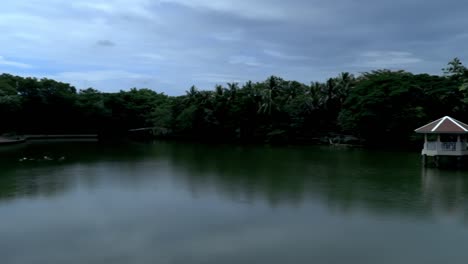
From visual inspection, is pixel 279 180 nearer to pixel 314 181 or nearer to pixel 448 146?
pixel 314 181

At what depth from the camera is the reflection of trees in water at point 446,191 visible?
28.6 feet

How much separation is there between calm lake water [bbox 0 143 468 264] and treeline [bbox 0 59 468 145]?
1235 centimetres

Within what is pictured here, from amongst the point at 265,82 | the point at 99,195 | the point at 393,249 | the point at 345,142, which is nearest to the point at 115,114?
the point at 265,82

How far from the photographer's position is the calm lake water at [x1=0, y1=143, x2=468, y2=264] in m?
5.98

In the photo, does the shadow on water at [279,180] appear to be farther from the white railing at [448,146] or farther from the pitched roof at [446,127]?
the pitched roof at [446,127]

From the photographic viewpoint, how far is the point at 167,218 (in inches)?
318

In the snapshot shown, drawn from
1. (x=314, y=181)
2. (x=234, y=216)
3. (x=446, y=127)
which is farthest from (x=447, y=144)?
(x=234, y=216)

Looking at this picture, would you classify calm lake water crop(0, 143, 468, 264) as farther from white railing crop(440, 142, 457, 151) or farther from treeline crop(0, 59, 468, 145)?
treeline crop(0, 59, 468, 145)

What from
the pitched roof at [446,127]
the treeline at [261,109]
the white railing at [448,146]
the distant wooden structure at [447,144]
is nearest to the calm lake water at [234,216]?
the distant wooden structure at [447,144]

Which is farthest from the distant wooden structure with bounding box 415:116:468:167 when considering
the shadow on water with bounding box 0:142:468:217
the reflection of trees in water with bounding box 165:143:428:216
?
the reflection of trees in water with bounding box 165:143:428:216

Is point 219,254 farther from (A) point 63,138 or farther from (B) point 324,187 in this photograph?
(A) point 63,138

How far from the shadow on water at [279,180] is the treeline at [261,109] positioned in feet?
27.9

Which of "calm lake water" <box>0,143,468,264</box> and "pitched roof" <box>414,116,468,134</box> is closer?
"calm lake water" <box>0,143,468,264</box>

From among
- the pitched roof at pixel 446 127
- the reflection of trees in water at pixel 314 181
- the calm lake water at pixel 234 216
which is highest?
the pitched roof at pixel 446 127
